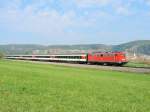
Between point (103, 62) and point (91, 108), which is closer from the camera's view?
point (91, 108)

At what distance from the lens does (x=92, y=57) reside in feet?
245

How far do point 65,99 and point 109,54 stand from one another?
55323mm

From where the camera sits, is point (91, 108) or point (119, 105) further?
point (119, 105)

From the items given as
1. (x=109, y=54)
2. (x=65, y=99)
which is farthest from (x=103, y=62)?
(x=65, y=99)

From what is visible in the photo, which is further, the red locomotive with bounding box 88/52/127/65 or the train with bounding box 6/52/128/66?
the train with bounding box 6/52/128/66

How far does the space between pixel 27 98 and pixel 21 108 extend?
2.44 metres

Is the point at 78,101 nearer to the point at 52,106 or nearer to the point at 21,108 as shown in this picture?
the point at 52,106

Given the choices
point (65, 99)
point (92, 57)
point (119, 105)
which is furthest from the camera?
point (92, 57)

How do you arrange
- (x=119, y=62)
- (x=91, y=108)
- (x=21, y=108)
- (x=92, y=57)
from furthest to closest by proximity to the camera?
(x=92, y=57)
(x=119, y=62)
(x=91, y=108)
(x=21, y=108)

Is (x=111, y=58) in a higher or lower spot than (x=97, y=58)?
higher

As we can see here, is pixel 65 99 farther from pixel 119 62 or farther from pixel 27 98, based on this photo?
pixel 119 62

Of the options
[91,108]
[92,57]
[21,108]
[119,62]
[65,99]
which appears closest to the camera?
[21,108]

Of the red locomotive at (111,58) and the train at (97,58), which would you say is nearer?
the red locomotive at (111,58)

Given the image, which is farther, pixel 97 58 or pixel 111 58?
pixel 97 58
